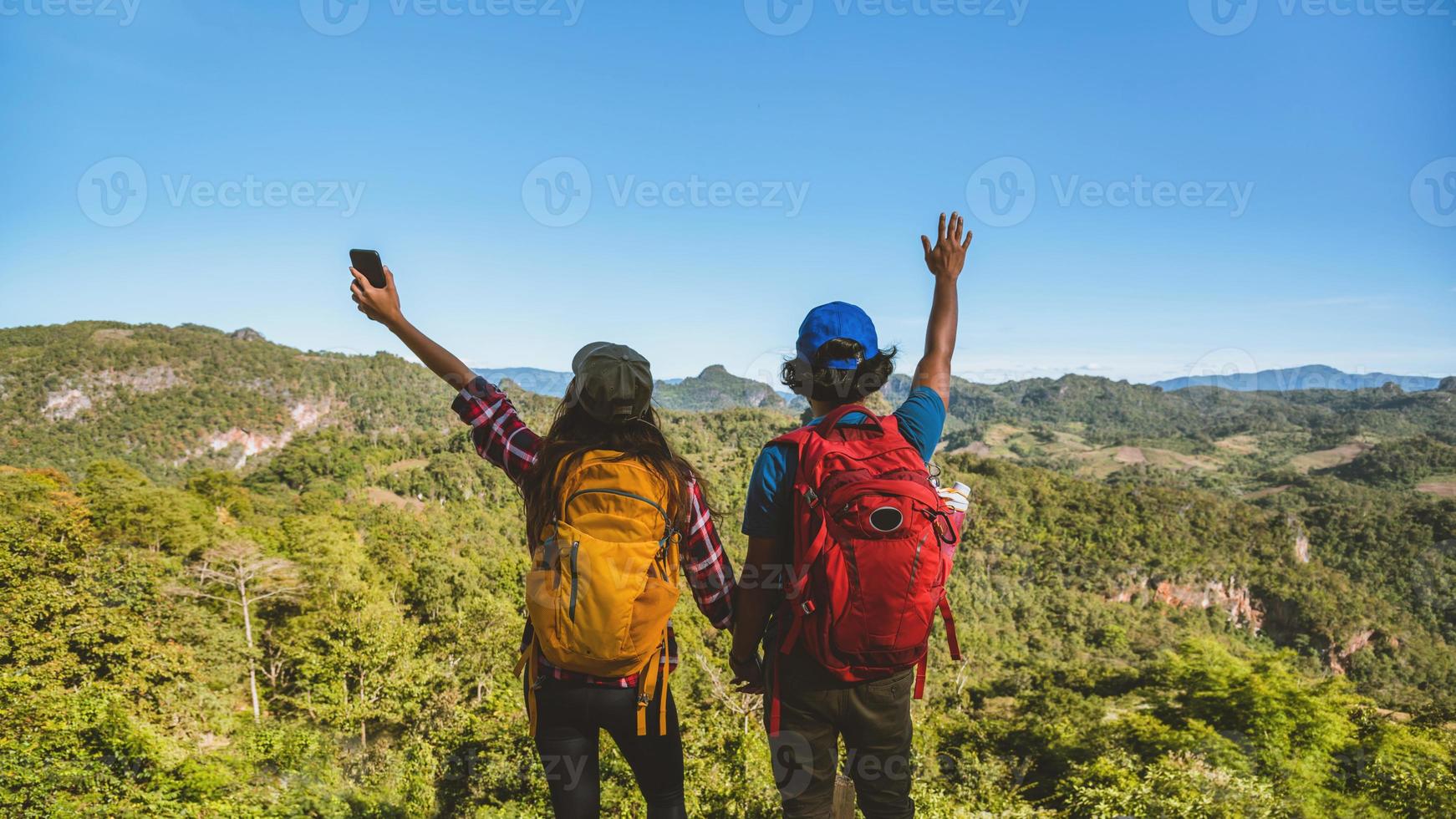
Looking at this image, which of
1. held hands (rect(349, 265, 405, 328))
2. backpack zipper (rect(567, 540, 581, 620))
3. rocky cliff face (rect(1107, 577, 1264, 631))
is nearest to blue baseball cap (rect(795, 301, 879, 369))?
backpack zipper (rect(567, 540, 581, 620))

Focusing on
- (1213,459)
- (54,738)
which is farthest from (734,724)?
(1213,459)

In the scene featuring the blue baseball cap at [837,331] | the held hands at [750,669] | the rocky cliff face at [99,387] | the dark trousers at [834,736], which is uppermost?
the rocky cliff face at [99,387]

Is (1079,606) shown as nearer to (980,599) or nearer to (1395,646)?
(980,599)

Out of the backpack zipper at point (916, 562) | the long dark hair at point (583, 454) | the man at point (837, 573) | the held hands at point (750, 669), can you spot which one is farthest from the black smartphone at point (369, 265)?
the backpack zipper at point (916, 562)

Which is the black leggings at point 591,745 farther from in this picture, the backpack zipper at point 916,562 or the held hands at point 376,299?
the held hands at point 376,299

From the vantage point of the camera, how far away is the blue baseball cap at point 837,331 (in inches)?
76.5

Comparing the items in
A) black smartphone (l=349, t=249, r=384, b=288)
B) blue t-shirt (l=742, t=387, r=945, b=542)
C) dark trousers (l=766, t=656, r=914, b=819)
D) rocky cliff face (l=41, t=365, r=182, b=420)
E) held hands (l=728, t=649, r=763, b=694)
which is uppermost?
rocky cliff face (l=41, t=365, r=182, b=420)

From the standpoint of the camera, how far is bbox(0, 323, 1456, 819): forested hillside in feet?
27.6

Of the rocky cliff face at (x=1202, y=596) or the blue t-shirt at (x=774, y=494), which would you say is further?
the rocky cliff face at (x=1202, y=596)

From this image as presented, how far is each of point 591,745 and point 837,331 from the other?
1487mm

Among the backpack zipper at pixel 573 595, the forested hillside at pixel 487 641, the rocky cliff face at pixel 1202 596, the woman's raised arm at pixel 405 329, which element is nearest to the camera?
the backpack zipper at pixel 573 595

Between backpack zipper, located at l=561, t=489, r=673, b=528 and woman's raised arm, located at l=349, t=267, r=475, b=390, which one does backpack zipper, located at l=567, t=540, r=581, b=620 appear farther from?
woman's raised arm, located at l=349, t=267, r=475, b=390

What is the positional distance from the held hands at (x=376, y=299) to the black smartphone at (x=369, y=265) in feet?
0.06

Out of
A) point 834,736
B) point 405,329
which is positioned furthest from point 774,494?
point 405,329
